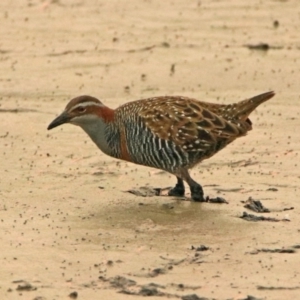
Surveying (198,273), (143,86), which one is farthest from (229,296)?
(143,86)

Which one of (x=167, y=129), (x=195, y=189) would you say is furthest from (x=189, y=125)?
(x=195, y=189)

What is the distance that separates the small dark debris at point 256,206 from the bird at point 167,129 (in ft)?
1.45

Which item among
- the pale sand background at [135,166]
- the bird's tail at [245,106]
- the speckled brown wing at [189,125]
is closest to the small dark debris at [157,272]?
the pale sand background at [135,166]

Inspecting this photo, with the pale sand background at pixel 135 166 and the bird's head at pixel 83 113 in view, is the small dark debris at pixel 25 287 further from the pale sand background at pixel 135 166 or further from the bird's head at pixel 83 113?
the bird's head at pixel 83 113

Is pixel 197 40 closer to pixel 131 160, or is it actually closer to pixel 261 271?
pixel 131 160

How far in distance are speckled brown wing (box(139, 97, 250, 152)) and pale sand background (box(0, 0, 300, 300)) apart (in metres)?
0.53

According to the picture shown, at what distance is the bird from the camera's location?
10594mm

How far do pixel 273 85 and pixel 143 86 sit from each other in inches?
62.2

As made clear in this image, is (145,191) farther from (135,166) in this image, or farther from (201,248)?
(201,248)

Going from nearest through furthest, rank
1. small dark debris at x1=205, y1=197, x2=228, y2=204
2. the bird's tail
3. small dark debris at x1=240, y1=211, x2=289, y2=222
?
small dark debris at x1=240, y1=211, x2=289, y2=222, small dark debris at x1=205, y1=197, x2=228, y2=204, the bird's tail

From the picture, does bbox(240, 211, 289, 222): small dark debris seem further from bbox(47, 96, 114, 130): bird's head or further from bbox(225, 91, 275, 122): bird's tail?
bbox(47, 96, 114, 130): bird's head

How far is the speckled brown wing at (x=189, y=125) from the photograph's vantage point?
10.6 meters

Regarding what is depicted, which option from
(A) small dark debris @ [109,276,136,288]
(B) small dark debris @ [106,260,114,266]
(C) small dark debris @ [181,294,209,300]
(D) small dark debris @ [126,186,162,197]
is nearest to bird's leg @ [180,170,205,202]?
(D) small dark debris @ [126,186,162,197]

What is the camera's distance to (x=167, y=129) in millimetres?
10656
